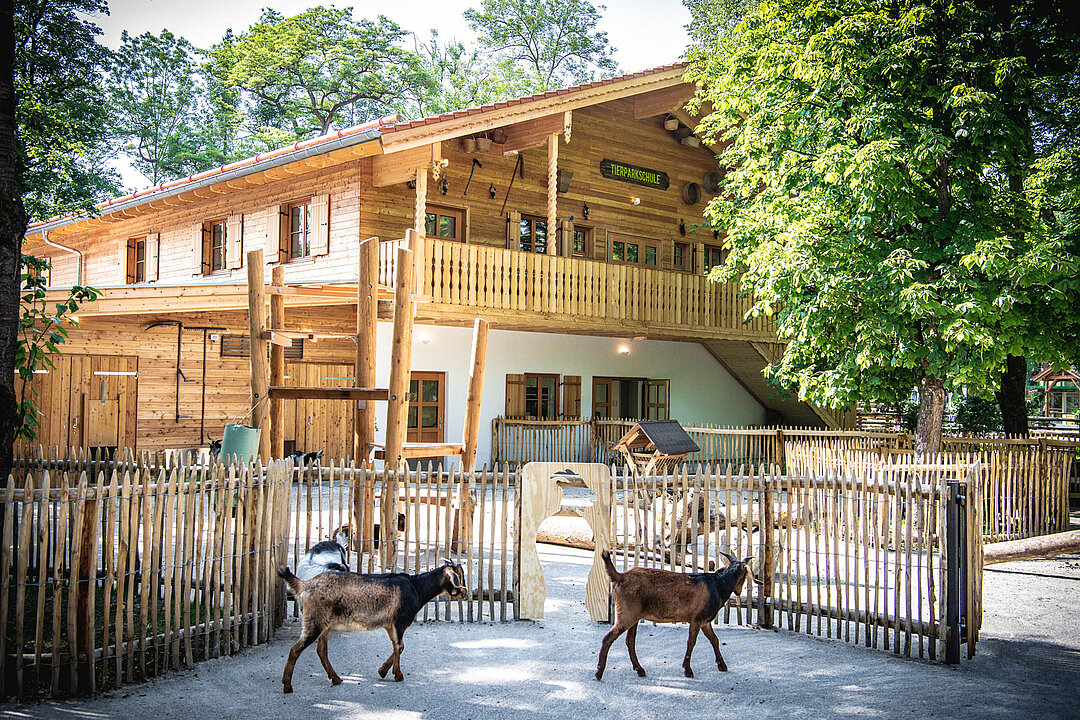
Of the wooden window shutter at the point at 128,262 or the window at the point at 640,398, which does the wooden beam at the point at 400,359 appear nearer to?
the window at the point at 640,398

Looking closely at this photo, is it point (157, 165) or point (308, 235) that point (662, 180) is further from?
point (157, 165)

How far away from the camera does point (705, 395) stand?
23141mm

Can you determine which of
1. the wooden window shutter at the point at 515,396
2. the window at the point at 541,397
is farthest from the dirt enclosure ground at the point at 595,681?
the window at the point at 541,397

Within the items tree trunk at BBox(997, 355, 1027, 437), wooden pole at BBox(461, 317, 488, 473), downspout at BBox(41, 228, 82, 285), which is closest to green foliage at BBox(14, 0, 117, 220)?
downspout at BBox(41, 228, 82, 285)

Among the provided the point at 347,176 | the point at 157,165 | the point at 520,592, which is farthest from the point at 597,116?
the point at 157,165

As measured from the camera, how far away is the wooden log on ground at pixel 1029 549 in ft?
28.5

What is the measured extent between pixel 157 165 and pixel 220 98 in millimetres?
A: 4253

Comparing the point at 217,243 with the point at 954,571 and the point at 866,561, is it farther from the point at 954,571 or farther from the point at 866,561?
the point at 954,571

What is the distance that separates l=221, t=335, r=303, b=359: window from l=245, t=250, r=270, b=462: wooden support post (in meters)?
7.78

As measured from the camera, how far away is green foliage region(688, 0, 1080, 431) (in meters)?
11.0

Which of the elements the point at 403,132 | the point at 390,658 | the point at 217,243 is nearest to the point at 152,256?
the point at 217,243

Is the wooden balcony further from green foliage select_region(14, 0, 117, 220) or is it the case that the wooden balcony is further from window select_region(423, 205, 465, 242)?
green foliage select_region(14, 0, 117, 220)

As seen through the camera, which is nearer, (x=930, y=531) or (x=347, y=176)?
(x=930, y=531)

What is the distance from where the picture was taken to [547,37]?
38.7 metres
